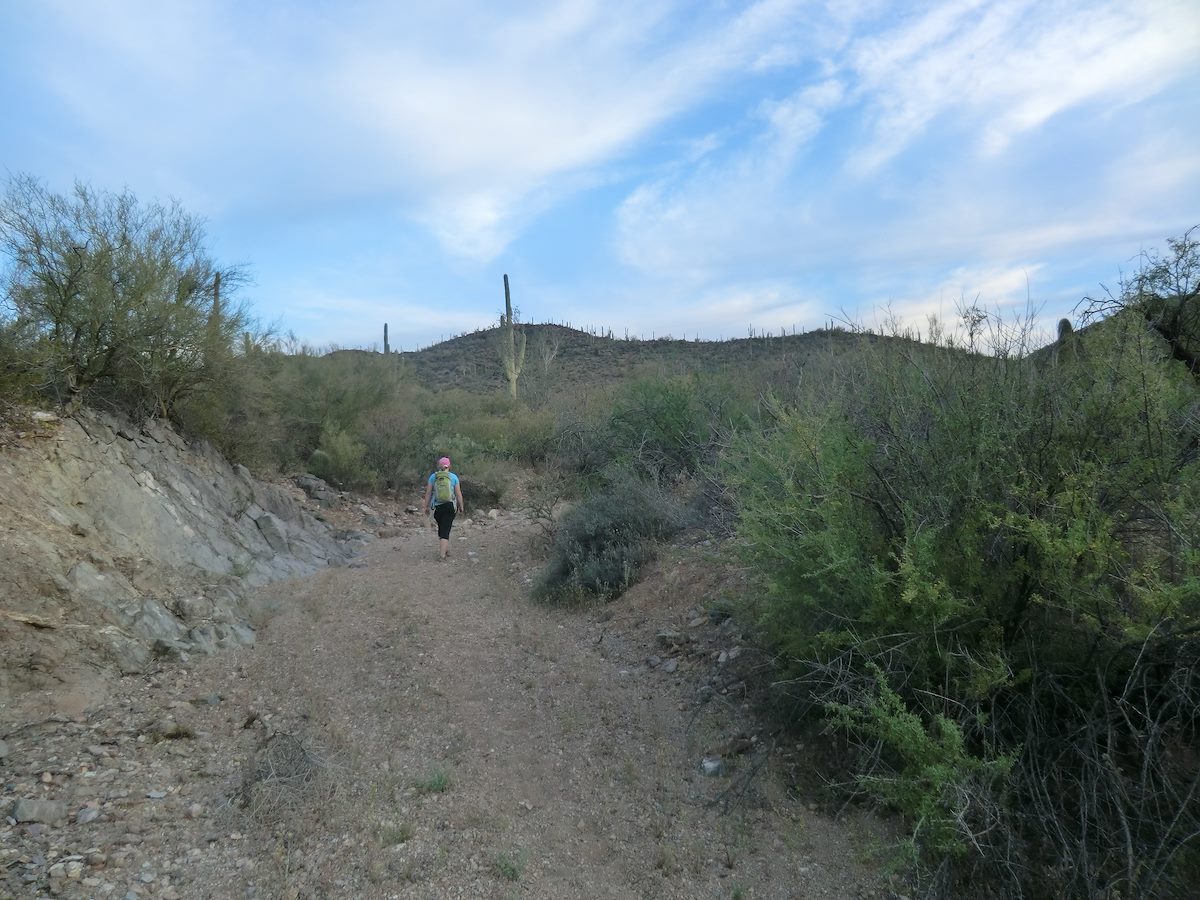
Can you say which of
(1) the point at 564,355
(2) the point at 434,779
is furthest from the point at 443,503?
(1) the point at 564,355

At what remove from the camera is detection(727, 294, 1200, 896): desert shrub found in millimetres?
3412

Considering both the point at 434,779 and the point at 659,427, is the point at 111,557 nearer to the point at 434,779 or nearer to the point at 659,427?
the point at 434,779

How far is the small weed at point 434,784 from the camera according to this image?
4.97m

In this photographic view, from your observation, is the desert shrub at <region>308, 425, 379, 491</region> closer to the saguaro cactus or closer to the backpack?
the backpack

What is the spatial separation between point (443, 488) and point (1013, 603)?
32.4ft

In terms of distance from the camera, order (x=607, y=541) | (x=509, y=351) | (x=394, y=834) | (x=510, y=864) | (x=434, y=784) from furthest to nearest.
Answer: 1. (x=509, y=351)
2. (x=607, y=541)
3. (x=434, y=784)
4. (x=394, y=834)
5. (x=510, y=864)

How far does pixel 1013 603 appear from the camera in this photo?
4078 millimetres

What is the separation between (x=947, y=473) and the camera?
171 inches

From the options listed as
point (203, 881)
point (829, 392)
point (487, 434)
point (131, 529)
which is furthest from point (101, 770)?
point (487, 434)

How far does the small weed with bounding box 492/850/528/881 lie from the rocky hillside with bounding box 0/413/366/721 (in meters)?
3.79

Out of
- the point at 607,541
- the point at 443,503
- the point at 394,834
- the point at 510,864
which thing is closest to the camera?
the point at 510,864

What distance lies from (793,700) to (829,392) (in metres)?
2.75

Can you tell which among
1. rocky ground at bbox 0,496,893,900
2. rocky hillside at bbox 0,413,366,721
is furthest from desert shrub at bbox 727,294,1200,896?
rocky hillside at bbox 0,413,366,721

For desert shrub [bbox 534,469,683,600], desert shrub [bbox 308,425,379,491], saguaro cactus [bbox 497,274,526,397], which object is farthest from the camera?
saguaro cactus [bbox 497,274,526,397]
